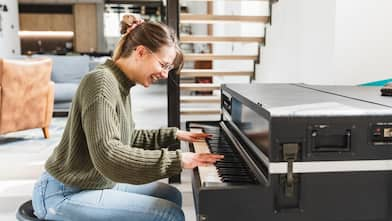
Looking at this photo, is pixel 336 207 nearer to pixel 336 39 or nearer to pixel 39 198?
pixel 39 198

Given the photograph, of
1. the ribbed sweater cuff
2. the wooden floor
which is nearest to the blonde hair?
the ribbed sweater cuff

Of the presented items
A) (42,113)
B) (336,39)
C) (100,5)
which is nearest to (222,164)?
(336,39)

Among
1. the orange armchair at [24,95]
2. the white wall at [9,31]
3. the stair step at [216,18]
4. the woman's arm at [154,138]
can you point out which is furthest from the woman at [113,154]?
the white wall at [9,31]

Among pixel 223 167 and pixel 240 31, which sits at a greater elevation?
pixel 240 31

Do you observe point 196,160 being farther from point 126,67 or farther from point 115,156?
point 126,67

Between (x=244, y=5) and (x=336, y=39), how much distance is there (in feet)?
9.27

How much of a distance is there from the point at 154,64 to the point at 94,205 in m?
0.48

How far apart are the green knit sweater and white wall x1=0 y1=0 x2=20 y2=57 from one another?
30.5 ft

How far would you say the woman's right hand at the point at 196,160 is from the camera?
1117 mm

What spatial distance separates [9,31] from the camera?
33.4 ft

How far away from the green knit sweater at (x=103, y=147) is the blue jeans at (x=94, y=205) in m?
0.04

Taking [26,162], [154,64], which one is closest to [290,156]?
[154,64]

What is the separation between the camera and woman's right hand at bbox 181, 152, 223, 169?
1.12 meters

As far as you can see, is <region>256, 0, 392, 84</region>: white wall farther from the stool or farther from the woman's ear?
the stool
